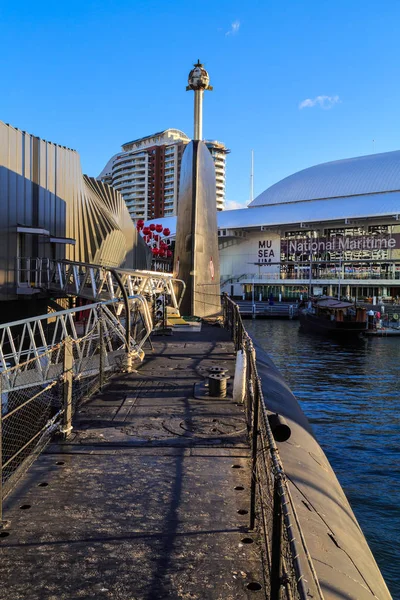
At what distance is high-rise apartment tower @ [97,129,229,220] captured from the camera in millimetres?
182250

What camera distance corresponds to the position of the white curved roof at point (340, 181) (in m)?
98.1

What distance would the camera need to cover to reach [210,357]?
50.2ft

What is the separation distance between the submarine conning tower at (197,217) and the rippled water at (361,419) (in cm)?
686

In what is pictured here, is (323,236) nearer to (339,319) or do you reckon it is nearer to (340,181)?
(340,181)

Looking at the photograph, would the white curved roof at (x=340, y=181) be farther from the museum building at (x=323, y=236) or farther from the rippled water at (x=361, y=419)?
the rippled water at (x=361, y=419)

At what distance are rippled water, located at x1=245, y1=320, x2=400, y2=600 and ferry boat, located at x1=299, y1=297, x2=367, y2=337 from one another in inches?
180

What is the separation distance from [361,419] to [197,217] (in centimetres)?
1055

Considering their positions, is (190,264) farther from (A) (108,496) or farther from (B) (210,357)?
(A) (108,496)

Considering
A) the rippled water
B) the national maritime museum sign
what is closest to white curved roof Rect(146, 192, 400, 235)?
the national maritime museum sign

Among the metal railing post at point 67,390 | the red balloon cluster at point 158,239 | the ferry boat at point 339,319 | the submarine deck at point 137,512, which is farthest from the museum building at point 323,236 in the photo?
the metal railing post at point 67,390

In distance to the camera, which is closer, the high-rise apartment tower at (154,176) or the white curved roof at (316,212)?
the white curved roof at (316,212)

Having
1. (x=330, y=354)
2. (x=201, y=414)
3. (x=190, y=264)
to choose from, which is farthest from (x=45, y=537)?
(x=330, y=354)

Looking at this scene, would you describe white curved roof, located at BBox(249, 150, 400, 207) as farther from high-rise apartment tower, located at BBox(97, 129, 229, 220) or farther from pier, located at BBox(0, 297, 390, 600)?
pier, located at BBox(0, 297, 390, 600)

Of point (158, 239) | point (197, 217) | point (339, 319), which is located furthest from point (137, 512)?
point (158, 239)
